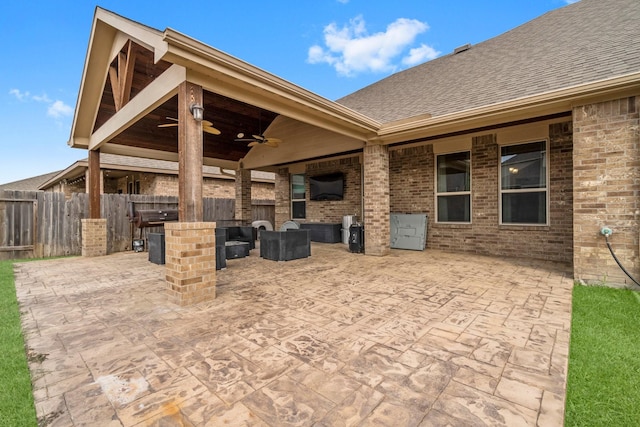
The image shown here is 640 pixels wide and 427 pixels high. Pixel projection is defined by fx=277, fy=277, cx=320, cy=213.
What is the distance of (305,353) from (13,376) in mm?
1987

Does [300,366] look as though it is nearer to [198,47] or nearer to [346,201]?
[198,47]

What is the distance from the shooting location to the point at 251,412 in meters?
1.53

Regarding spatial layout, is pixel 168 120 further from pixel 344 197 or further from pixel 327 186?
pixel 344 197

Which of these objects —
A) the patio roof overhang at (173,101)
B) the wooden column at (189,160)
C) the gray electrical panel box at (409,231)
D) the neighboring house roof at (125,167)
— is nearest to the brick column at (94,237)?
the patio roof overhang at (173,101)

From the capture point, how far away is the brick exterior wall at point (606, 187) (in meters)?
3.94

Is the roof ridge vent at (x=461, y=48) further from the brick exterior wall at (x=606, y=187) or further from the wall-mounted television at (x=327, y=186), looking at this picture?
the brick exterior wall at (x=606, y=187)

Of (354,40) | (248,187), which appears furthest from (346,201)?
(354,40)

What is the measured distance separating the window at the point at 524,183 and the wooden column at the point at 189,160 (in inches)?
258

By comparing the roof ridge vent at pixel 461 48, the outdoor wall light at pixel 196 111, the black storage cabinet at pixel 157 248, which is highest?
the roof ridge vent at pixel 461 48

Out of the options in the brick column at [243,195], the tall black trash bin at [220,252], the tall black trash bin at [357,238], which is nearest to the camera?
the tall black trash bin at [220,252]

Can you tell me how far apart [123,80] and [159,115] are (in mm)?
1007

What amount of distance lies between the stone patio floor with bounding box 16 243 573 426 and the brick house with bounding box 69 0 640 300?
178 cm

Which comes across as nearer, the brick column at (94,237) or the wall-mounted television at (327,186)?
the brick column at (94,237)

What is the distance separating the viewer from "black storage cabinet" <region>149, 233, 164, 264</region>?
5.93 meters
